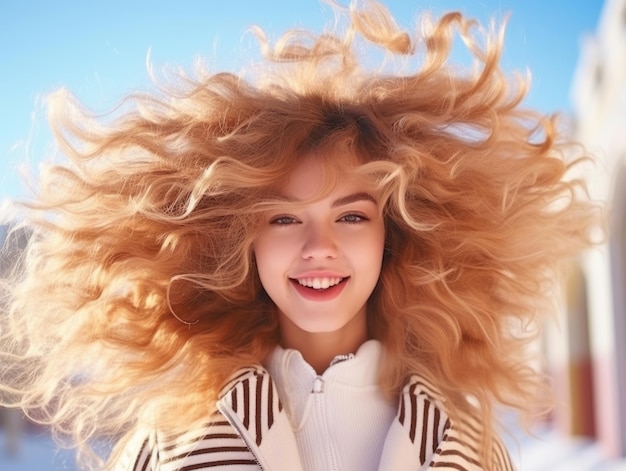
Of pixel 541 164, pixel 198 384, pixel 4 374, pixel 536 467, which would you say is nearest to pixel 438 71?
pixel 541 164

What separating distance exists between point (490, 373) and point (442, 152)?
2.54 ft

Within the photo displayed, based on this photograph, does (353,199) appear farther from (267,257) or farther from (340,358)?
(340,358)

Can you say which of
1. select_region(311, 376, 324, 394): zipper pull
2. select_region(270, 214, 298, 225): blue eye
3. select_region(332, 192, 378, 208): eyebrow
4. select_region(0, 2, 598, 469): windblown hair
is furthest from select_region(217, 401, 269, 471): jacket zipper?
select_region(332, 192, 378, 208): eyebrow

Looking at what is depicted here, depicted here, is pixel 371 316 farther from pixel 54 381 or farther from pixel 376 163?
pixel 54 381

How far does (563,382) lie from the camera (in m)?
12.6

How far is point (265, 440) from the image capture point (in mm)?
2131

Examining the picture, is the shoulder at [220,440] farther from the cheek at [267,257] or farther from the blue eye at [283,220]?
the blue eye at [283,220]

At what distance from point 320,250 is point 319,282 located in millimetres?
105

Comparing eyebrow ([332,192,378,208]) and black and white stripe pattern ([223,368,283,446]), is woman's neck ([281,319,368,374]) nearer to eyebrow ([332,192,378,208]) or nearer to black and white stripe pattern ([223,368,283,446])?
black and white stripe pattern ([223,368,283,446])

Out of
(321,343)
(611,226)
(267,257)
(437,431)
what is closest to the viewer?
(437,431)

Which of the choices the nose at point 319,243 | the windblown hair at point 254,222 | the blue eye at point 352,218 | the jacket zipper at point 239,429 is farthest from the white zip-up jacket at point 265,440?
the blue eye at point 352,218

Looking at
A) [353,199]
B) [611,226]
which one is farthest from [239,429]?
[611,226]

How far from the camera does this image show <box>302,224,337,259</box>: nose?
2.23 m

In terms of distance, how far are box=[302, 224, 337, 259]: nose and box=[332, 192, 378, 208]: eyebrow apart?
8 cm
